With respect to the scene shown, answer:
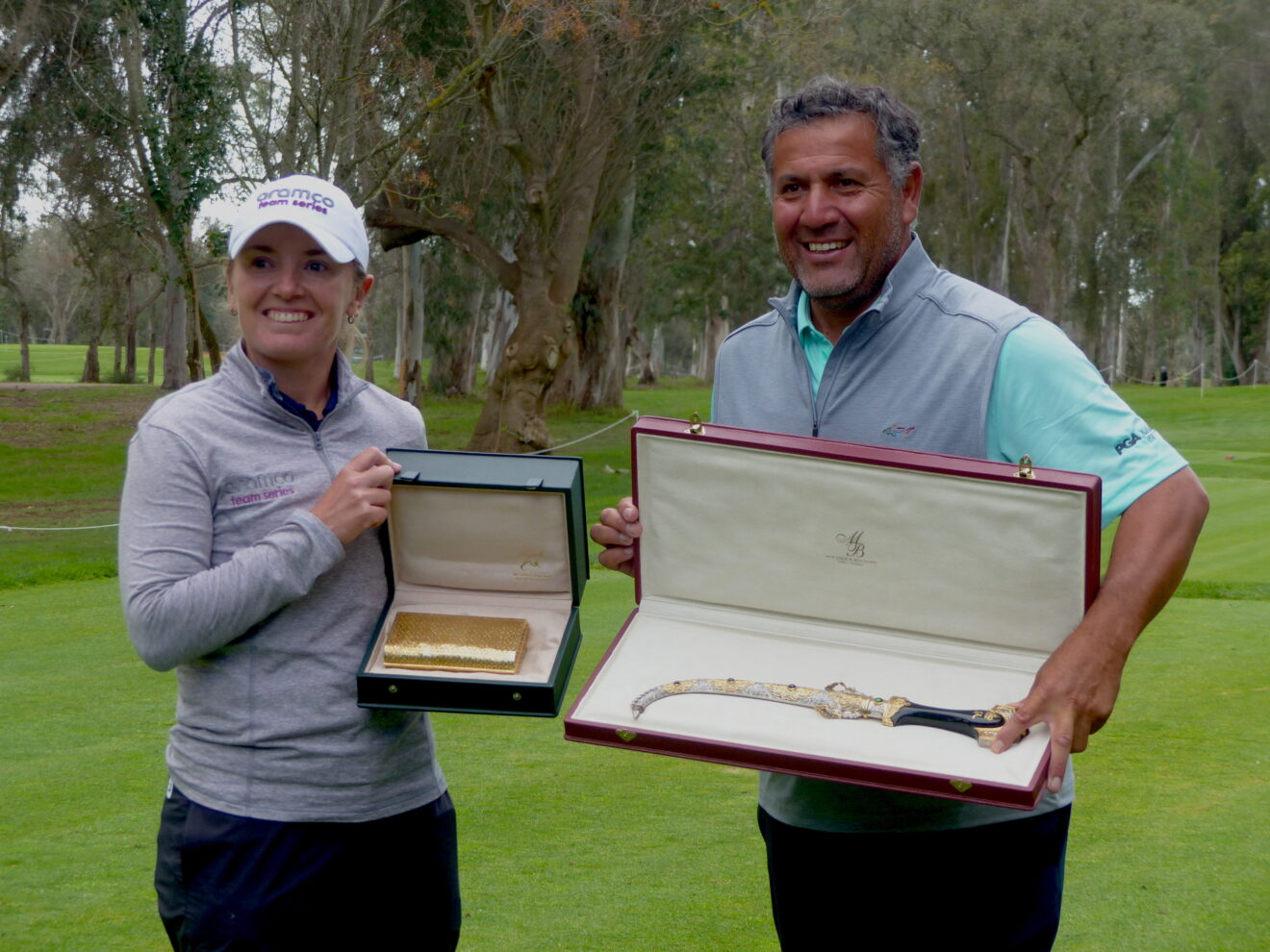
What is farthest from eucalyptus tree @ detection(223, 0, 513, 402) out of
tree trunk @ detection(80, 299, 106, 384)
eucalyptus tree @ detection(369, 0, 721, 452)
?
tree trunk @ detection(80, 299, 106, 384)

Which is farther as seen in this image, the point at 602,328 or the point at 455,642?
the point at 602,328

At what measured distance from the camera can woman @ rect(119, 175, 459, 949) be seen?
2.22 m

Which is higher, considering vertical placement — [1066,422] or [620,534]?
[1066,422]

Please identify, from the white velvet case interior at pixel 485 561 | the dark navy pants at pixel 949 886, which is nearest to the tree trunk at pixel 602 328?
the white velvet case interior at pixel 485 561

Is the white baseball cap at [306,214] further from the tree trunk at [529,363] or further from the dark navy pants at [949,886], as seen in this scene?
the tree trunk at [529,363]

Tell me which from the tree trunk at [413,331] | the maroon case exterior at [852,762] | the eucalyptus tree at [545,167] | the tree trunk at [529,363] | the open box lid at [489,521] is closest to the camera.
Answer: the maroon case exterior at [852,762]

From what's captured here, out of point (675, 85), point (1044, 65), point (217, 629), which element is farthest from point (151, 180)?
point (1044, 65)

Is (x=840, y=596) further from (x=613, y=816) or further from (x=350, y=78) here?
(x=350, y=78)

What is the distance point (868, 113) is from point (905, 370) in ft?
1.54

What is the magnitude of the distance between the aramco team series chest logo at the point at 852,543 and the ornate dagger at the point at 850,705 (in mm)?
A: 239

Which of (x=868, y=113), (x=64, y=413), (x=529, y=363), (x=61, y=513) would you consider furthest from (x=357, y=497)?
(x=64, y=413)

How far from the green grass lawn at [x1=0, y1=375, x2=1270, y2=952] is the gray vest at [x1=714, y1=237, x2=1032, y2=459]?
771 mm

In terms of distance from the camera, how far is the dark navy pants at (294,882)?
2266 millimetres

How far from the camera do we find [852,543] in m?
2.37
